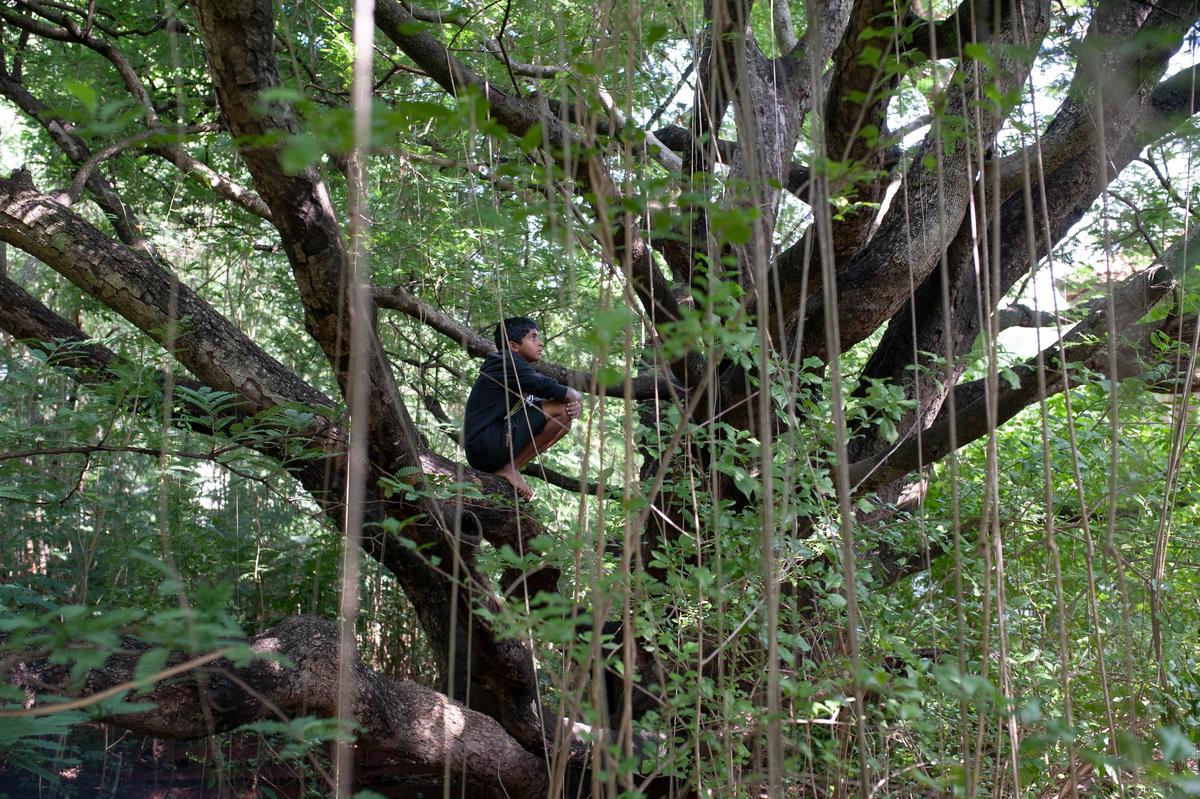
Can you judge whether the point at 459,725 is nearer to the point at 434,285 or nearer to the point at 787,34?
the point at 434,285

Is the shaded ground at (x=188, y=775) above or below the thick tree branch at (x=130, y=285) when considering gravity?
below

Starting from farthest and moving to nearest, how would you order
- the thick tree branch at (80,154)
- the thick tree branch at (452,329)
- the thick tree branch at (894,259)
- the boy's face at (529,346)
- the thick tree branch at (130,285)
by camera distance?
the thick tree branch at (80,154) → the thick tree branch at (452,329) → the boy's face at (529,346) → the thick tree branch at (894,259) → the thick tree branch at (130,285)

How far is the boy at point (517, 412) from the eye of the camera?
3250 millimetres

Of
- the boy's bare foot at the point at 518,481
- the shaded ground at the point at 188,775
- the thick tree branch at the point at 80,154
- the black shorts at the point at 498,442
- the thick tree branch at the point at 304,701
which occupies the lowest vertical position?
the shaded ground at the point at 188,775

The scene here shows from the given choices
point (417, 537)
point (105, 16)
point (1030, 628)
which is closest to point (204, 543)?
point (417, 537)

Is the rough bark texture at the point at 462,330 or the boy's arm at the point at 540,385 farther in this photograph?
the boy's arm at the point at 540,385

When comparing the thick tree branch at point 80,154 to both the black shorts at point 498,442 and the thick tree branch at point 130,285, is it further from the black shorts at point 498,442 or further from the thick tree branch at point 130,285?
the black shorts at point 498,442

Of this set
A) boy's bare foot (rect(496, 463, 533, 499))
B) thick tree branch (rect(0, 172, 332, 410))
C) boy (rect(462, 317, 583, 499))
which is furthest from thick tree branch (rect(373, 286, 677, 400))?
thick tree branch (rect(0, 172, 332, 410))

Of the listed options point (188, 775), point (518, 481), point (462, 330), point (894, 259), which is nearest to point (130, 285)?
point (462, 330)

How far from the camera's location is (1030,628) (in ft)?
8.36

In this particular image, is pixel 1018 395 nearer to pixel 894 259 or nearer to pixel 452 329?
pixel 894 259

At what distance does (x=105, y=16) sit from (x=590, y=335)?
3.91 meters

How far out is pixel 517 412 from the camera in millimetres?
3355

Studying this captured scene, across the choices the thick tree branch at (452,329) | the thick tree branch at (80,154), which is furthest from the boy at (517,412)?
the thick tree branch at (80,154)
